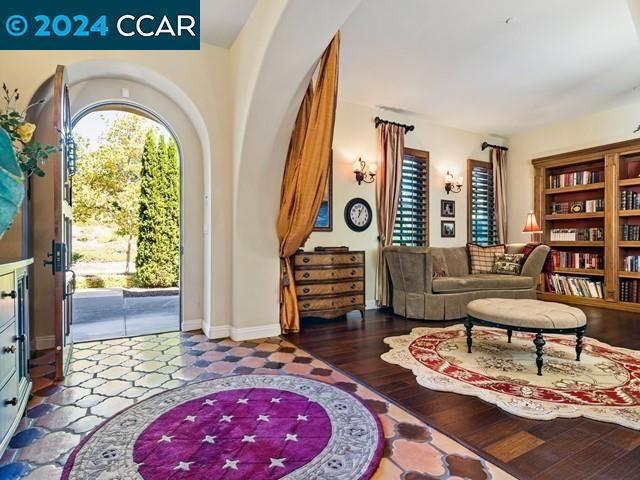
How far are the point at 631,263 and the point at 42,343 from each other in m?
7.31

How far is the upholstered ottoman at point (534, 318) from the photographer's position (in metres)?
2.71

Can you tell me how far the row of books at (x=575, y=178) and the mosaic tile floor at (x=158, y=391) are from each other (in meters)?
5.37

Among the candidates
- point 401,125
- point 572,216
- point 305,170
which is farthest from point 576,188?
point 305,170

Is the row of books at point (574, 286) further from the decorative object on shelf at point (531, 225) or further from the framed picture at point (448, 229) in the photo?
the framed picture at point (448, 229)

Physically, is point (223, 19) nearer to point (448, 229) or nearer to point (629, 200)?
point (448, 229)

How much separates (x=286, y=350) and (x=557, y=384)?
2.14 meters

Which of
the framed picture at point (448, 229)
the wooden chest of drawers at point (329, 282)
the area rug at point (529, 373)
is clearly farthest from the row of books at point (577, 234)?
the wooden chest of drawers at point (329, 282)

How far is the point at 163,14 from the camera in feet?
10.2

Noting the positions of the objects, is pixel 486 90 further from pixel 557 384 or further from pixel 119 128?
pixel 119 128

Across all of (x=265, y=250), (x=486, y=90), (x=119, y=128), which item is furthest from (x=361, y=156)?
(x=119, y=128)

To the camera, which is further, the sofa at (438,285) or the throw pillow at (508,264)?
the throw pillow at (508,264)

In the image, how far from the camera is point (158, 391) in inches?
95.7

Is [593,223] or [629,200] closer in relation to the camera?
[629,200]

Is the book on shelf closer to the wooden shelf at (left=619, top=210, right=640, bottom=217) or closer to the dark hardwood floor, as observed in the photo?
the wooden shelf at (left=619, top=210, right=640, bottom=217)
